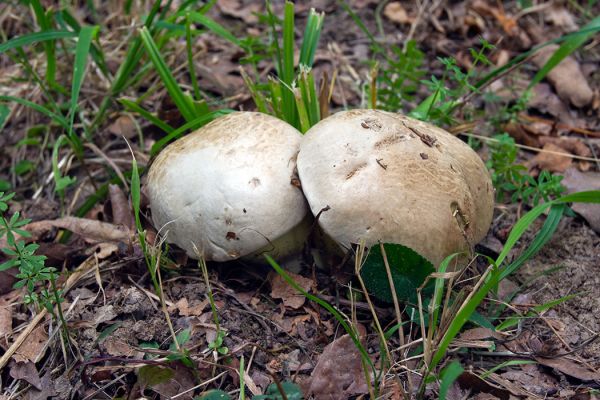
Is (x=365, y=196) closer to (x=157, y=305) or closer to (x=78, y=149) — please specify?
(x=157, y=305)

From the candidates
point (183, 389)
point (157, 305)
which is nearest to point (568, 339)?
point (183, 389)

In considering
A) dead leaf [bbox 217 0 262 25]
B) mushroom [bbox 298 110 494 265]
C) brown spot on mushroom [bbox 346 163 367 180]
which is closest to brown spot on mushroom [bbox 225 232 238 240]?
mushroom [bbox 298 110 494 265]

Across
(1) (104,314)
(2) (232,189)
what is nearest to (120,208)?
(1) (104,314)

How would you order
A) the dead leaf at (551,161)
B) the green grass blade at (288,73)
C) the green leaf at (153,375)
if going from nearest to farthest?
1. the green leaf at (153,375)
2. the green grass blade at (288,73)
3. the dead leaf at (551,161)

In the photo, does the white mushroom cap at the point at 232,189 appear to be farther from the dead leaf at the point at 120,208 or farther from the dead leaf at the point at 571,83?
the dead leaf at the point at 571,83

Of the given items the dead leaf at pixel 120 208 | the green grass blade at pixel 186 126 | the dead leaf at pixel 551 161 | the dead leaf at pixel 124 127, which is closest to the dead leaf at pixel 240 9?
the dead leaf at pixel 124 127

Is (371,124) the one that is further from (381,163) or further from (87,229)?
(87,229)

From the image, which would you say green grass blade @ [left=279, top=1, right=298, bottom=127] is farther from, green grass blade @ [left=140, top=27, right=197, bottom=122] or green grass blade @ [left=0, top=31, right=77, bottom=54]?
green grass blade @ [left=0, top=31, right=77, bottom=54]
